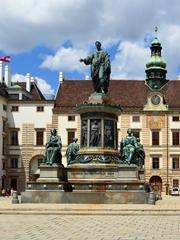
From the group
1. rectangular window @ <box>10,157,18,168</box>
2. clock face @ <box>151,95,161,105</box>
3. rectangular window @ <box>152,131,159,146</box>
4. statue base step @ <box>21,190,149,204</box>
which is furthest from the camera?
rectangular window @ <box>152,131,159,146</box>

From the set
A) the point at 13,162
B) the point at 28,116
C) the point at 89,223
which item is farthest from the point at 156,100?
the point at 89,223

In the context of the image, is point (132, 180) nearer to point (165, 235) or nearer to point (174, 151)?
point (165, 235)

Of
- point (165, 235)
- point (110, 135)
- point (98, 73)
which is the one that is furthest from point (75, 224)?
point (98, 73)

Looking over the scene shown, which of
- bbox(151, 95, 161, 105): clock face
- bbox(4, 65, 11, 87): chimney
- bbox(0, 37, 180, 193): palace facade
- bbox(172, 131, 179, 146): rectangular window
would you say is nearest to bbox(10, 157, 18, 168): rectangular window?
bbox(0, 37, 180, 193): palace facade

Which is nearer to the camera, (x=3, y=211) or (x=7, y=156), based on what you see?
(x=3, y=211)

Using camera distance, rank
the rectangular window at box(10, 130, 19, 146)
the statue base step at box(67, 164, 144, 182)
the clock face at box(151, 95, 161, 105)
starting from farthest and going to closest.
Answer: the rectangular window at box(10, 130, 19, 146)
the clock face at box(151, 95, 161, 105)
the statue base step at box(67, 164, 144, 182)

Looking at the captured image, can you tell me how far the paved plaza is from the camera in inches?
588

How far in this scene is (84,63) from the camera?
3319 centimetres

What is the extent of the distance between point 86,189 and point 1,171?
48.9 meters

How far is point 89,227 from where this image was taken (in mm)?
17125

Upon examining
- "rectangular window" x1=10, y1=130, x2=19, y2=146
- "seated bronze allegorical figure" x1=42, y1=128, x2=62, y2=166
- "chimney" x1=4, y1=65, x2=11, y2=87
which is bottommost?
"seated bronze allegorical figure" x1=42, y1=128, x2=62, y2=166

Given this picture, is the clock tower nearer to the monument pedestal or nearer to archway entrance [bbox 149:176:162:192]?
archway entrance [bbox 149:176:162:192]

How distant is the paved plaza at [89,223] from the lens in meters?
14.9

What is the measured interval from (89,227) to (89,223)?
1302 mm
